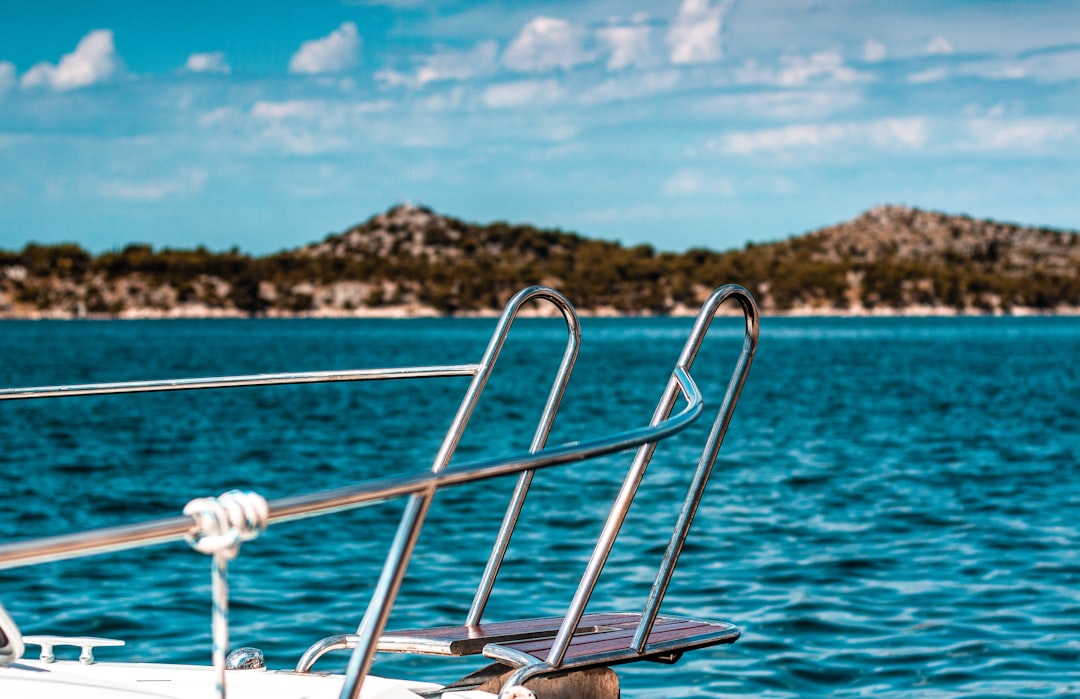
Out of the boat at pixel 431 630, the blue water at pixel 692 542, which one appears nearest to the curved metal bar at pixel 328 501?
the boat at pixel 431 630

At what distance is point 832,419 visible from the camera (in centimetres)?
2317

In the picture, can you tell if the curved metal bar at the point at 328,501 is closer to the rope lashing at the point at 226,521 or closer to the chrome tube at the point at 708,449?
the rope lashing at the point at 226,521

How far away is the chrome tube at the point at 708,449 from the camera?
3070mm

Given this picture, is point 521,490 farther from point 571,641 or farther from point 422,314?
point 422,314

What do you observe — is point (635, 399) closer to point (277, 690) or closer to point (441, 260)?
point (277, 690)

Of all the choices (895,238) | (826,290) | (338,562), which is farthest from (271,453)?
(895,238)

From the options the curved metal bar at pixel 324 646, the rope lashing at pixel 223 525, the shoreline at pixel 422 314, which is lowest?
the rope lashing at pixel 223 525

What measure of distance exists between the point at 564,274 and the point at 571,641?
131m

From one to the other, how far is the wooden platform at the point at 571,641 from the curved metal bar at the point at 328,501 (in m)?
0.71

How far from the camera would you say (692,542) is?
9586mm

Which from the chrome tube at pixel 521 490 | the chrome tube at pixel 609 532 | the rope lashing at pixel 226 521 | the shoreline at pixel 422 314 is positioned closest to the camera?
the rope lashing at pixel 226 521

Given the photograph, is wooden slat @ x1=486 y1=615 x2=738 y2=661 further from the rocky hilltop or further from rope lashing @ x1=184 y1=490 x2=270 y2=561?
the rocky hilltop

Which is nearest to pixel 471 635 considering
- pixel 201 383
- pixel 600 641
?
pixel 600 641

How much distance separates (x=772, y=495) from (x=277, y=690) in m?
10.2
